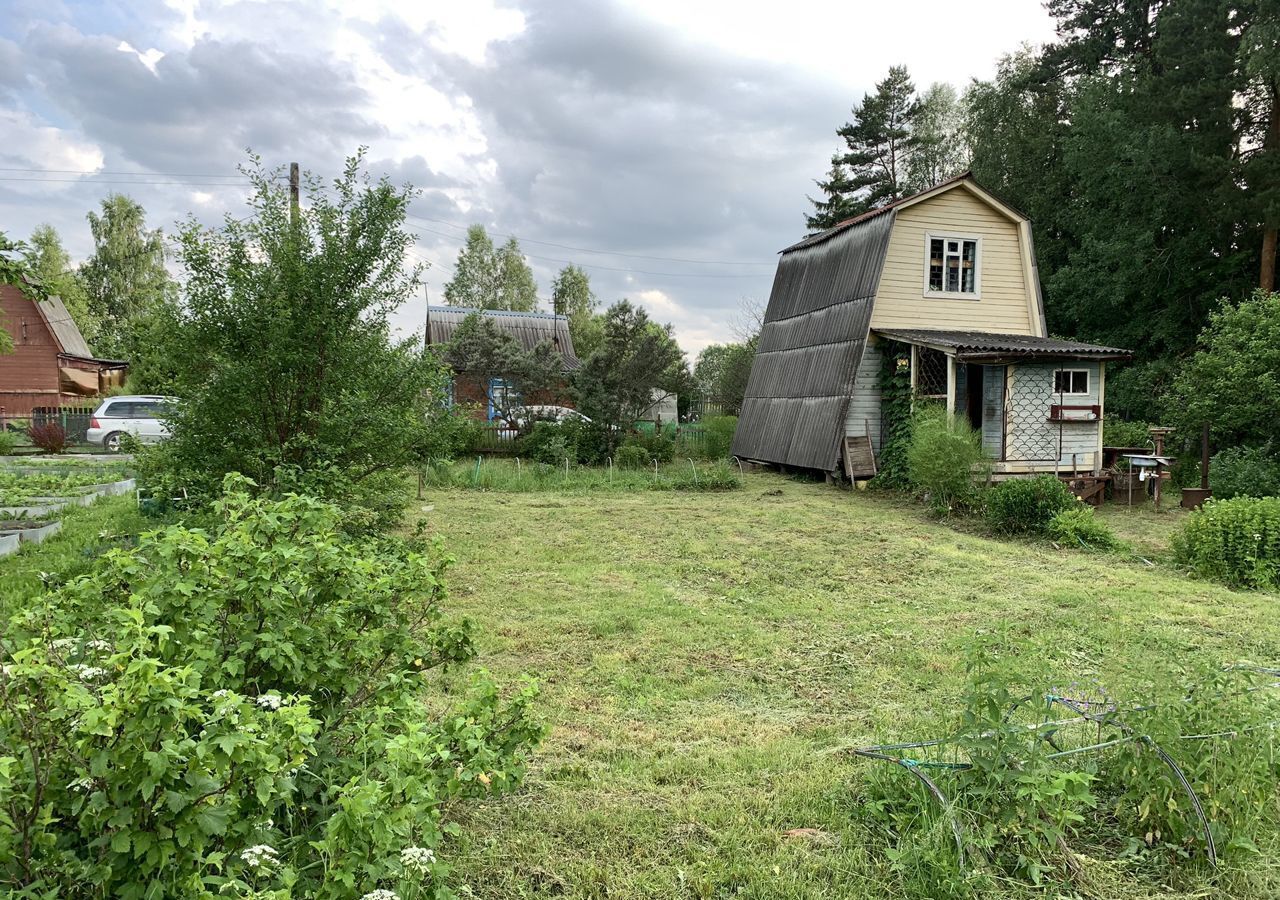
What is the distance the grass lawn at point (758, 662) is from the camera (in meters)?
2.63

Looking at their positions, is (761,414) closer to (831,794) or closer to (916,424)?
(916,424)

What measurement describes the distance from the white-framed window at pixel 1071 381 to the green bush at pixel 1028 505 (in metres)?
4.50

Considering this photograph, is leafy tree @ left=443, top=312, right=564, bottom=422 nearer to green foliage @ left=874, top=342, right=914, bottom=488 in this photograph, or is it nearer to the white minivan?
green foliage @ left=874, top=342, right=914, bottom=488

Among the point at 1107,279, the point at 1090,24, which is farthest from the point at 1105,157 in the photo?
the point at 1090,24

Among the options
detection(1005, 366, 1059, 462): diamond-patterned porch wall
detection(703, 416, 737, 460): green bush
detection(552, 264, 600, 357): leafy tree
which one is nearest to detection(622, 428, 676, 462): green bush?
detection(703, 416, 737, 460): green bush

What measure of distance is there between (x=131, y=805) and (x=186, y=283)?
5.86 meters

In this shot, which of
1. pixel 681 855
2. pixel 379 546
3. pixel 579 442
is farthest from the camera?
pixel 579 442

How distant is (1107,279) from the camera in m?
20.7

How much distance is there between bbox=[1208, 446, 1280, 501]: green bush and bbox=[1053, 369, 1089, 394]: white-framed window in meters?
2.32

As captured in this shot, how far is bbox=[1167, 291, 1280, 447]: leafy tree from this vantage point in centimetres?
1116

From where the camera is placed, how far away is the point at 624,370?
1750 centimetres

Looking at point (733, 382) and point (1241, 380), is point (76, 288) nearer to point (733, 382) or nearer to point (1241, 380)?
point (733, 382)

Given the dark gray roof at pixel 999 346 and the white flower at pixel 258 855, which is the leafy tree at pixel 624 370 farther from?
the white flower at pixel 258 855

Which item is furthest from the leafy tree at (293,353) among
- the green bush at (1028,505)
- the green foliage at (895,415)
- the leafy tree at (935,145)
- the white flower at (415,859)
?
the leafy tree at (935,145)
